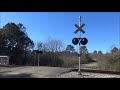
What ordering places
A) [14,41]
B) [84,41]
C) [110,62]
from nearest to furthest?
[84,41] < [110,62] < [14,41]

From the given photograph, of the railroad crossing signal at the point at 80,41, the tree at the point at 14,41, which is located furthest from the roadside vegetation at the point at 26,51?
the railroad crossing signal at the point at 80,41

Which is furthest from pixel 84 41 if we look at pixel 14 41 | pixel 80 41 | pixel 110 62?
pixel 14 41

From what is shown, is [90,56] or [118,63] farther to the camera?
[90,56]

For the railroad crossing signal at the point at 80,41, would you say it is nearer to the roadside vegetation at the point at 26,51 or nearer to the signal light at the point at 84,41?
the signal light at the point at 84,41

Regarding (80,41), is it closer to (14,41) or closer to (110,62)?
(110,62)

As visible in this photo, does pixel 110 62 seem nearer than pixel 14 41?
Yes

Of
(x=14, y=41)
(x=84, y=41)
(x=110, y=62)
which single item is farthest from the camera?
(x=14, y=41)

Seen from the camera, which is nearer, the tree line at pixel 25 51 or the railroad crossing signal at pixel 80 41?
the railroad crossing signal at pixel 80 41

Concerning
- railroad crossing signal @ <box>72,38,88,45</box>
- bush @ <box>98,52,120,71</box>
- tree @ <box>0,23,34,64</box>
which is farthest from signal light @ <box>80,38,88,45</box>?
tree @ <box>0,23,34,64</box>

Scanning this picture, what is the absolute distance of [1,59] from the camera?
20.7m
